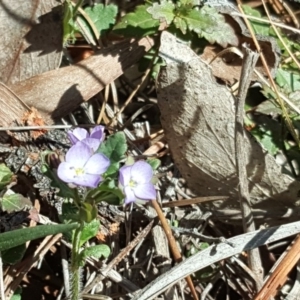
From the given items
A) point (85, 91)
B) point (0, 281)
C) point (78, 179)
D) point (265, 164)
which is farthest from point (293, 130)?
point (0, 281)

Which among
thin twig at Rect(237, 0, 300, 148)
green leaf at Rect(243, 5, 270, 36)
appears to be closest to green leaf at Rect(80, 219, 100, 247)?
thin twig at Rect(237, 0, 300, 148)

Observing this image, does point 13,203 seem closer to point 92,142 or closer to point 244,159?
point 92,142

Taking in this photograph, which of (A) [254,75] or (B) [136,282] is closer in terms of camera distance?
(B) [136,282]

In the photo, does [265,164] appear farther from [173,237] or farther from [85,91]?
[85,91]

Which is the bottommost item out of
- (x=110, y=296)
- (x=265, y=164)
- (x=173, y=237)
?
(x=110, y=296)

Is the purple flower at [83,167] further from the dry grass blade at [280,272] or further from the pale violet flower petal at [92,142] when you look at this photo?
the dry grass blade at [280,272]

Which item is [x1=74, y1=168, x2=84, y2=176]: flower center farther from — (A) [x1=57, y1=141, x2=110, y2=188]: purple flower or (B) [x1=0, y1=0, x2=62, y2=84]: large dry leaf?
(B) [x1=0, y1=0, x2=62, y2=84]: large dry leaf

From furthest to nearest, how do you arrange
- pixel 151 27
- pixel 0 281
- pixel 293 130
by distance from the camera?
pixel 151 27 → pixel 293 130 → pixel 0 281

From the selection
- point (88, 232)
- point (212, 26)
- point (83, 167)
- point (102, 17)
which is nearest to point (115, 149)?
point (83, 167)
